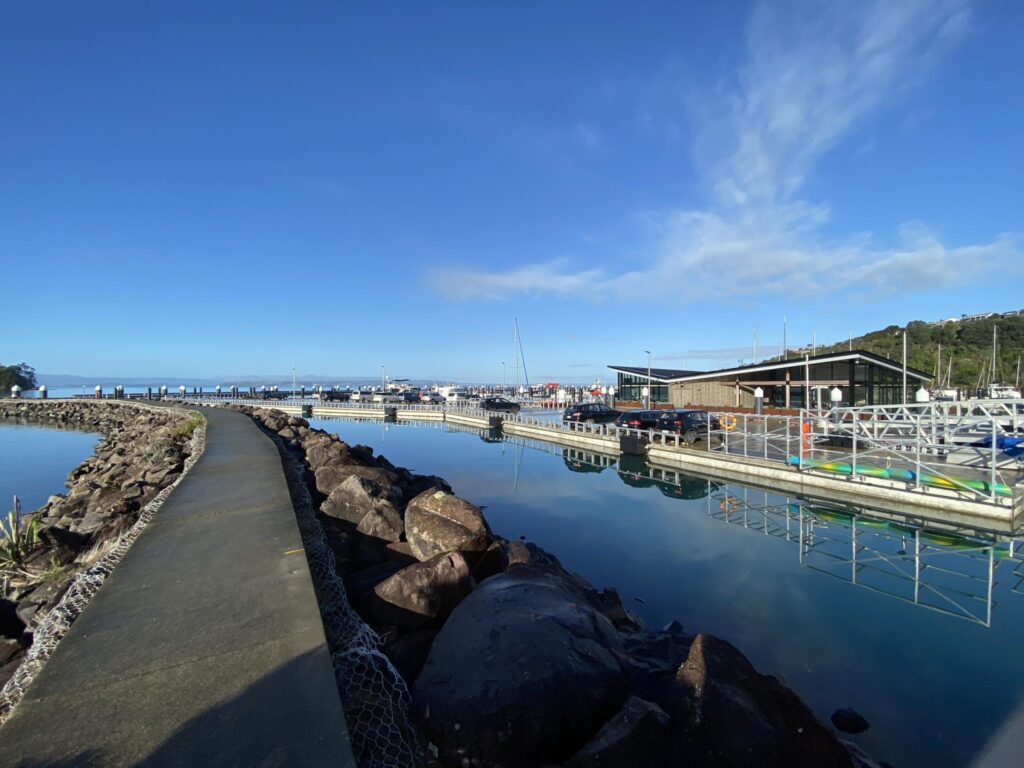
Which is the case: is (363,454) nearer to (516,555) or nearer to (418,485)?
(418,485)

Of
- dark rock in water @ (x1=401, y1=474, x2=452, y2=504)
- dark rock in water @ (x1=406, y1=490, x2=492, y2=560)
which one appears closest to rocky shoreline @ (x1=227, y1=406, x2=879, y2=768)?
dark rock in water @ (x1=406, y1=490, x2=492, y2=560)

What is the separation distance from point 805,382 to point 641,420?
45.3 ft

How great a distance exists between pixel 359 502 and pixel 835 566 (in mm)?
9875

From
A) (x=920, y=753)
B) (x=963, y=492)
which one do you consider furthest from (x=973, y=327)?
(x=920, y=753)

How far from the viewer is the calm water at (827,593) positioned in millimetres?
6047

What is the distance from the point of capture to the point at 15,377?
10706 cm

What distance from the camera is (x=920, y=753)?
5188 mm

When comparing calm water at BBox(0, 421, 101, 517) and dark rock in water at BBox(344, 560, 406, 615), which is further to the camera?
calm water at BBox(0, 421, 101, 517)

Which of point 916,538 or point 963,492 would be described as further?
point 963,492

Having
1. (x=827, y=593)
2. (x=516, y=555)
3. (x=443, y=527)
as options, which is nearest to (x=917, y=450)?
(x=827, y=593)

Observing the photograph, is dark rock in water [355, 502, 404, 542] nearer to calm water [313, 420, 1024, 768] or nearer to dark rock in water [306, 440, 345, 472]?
calm water [313, 420, 1024, 768]

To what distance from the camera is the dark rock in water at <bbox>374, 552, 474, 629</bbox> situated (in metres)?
5.25

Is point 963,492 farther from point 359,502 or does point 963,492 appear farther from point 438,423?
point 438,423

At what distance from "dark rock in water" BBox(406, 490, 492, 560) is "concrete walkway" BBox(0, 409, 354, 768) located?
185 centimetres
